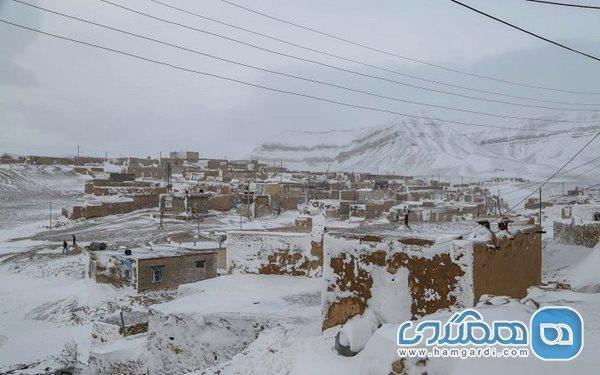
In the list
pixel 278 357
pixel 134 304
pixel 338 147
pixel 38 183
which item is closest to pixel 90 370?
pixel 278 357

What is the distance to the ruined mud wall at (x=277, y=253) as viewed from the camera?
1193 cm

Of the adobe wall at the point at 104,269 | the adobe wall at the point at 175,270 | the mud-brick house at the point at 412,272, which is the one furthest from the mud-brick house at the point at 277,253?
the adobe wall at the point at 104,269

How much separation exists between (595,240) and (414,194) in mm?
36810

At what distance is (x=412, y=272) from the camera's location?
6.93 meters

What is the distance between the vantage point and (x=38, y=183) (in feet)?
199

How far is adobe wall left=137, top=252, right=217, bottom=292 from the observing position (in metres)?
20.3

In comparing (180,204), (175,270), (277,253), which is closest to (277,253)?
(277,253)

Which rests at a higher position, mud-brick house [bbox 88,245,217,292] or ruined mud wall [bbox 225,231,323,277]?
ruined mud wall [bbox 225,231,323,277]

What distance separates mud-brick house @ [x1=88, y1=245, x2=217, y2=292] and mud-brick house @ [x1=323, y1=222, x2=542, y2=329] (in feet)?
48.6

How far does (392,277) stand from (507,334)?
223 centimetres

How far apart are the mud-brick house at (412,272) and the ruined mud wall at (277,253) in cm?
439

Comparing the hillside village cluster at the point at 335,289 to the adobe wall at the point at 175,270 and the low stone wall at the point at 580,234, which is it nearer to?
the low stone wall at the point at 580,234

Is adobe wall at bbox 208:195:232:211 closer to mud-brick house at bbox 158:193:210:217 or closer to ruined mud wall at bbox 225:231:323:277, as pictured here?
mud-brick house at bbox 158:193:210:217

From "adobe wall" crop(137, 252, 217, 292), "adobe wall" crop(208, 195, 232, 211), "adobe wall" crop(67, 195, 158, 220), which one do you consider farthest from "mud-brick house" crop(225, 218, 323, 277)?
"adobe wall" crop(208, 195, 232, 211)
